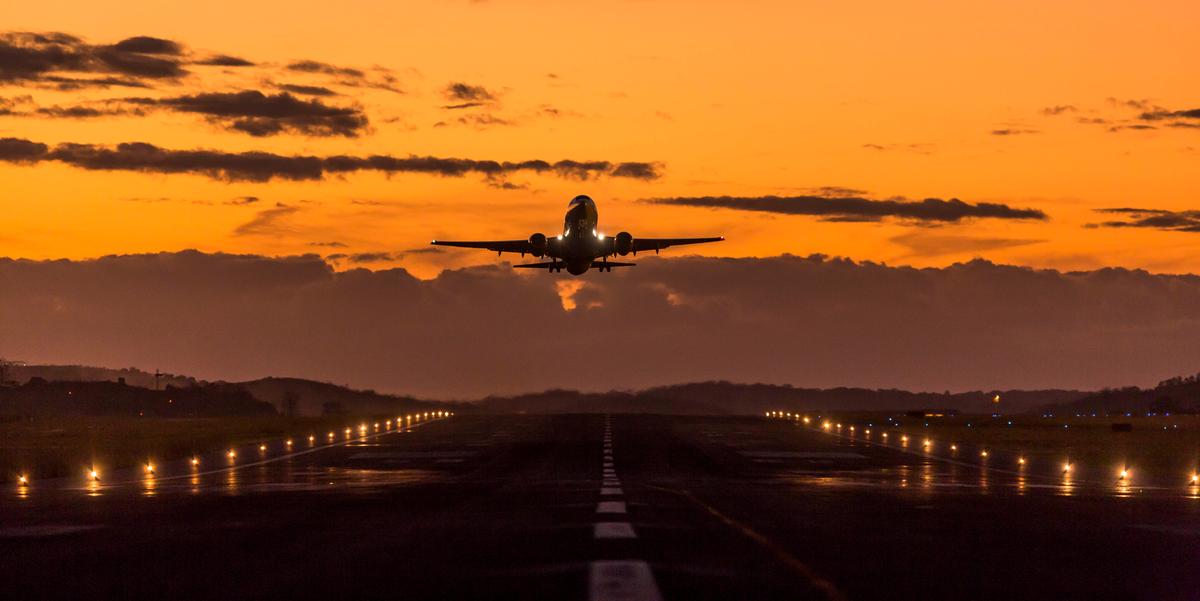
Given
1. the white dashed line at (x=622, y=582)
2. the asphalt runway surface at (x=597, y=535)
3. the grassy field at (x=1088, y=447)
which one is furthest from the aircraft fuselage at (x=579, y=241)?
the white dashed line at (x=622, y=582)

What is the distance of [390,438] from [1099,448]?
3367cm

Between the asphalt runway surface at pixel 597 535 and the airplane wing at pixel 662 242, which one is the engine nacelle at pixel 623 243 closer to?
the airplane wing at pixel 662 242

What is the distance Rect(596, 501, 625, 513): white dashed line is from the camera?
1026 inches

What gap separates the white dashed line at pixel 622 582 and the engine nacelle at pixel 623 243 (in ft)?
209

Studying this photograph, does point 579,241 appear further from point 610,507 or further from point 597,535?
point 597,535

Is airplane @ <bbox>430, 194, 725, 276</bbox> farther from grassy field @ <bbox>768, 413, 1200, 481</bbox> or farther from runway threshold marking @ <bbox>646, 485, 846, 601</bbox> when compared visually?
runway threshold marking @ <bbox>646, 485, 846, 601</bbox>

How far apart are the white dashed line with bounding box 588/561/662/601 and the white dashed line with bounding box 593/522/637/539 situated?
3619 millimetres

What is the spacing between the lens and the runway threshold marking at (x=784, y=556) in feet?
47.8

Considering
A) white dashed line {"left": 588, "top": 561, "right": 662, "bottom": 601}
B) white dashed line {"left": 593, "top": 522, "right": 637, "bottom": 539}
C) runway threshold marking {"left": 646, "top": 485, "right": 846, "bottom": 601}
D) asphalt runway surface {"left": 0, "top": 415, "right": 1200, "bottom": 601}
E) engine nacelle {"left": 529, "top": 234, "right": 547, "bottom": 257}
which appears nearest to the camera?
white dashed line {"left": 588, "top": 561, "right": 662, "bottom": 601}

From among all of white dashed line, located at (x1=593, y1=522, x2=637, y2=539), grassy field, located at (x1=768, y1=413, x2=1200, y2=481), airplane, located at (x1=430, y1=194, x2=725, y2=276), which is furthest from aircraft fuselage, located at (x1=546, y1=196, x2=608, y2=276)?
white dashed line, located at (x1=593, y1=522, x2=637, y2=539)

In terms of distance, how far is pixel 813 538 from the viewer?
20.6m

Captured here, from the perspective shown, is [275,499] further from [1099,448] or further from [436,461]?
[1099,448]

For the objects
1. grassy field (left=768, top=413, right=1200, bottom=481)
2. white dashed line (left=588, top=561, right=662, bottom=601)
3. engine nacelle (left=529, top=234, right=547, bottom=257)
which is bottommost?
A: grassy field (left=768, top=413, right=1200, bottom=481)

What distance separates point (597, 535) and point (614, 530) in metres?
0.85
